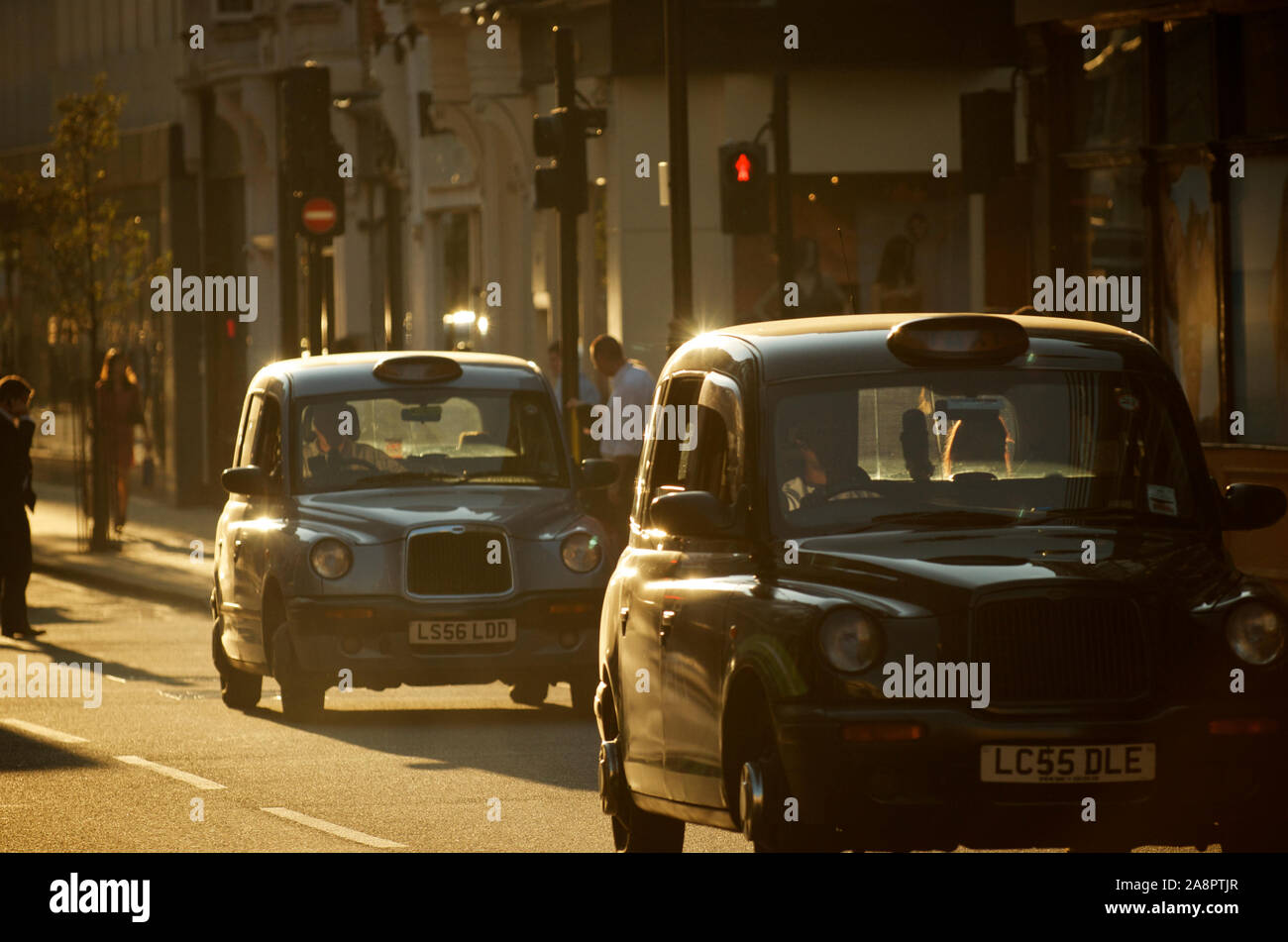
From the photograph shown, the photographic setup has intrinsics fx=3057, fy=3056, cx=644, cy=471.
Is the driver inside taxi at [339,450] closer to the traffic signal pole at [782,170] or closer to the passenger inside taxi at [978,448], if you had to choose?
the traffic signal pole at [782,170]

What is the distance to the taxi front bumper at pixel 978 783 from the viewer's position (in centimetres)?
815

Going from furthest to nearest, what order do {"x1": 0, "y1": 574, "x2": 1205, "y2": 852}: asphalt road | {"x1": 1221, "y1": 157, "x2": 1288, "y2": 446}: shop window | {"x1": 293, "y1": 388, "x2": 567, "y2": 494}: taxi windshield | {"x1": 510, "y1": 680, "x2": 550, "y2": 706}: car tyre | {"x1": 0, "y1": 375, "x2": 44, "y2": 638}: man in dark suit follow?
{"x1": 0, "y1": 375, "x2": 44, "y2": 638}: man in dark suit < {"x1": 1221, "y1": 157, "x2": 1288, "y2": 446}: shop window < {"x1": 510, "y1": 680, "x2": 550, "y2": 706}: car tyre < {"x1": 293, "y1": 388, "x2": 567, "y2": 494}: taxi windshield < {"x1": 0, "y1": 574, "x2": 1205, "y2": 852}: asphalt road

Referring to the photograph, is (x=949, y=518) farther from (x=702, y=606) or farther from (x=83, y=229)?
(x=83, y=229)

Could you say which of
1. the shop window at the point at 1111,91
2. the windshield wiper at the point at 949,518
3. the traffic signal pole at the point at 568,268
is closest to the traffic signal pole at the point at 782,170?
the traffic signal pole at the point at 568,268

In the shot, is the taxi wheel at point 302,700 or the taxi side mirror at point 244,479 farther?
the taxi side mirror at point 244,479

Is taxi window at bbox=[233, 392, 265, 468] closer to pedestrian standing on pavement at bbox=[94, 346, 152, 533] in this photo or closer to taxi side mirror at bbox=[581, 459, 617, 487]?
taxi side mirror at bbox=[581, 459, 617, 487]

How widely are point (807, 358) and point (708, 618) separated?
0.86 m

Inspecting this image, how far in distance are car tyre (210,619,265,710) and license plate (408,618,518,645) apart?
170cm

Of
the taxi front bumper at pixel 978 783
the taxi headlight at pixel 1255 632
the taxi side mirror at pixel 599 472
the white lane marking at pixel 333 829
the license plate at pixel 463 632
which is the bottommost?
the white lane marking at pixel 333 829

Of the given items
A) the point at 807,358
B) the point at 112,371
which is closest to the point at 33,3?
the point at 112,371

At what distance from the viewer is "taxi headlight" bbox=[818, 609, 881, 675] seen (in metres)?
8.25

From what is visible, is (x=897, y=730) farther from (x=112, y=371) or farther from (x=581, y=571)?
(x=112, y=371)

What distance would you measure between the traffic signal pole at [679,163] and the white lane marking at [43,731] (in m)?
5.61

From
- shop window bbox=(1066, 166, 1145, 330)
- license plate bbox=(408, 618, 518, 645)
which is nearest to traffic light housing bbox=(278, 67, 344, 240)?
shop window bbox=(1066, 166, 1145, 330)
